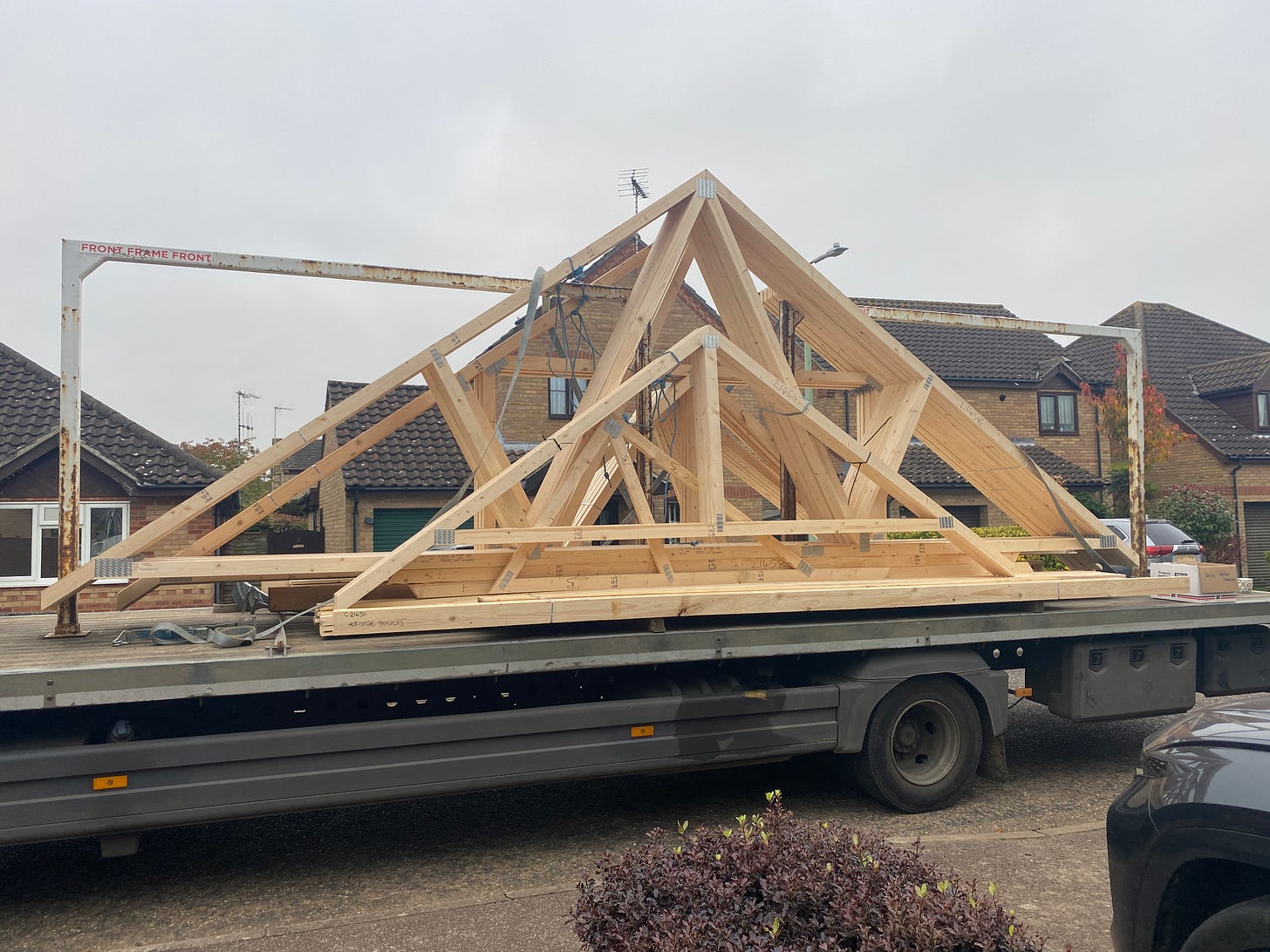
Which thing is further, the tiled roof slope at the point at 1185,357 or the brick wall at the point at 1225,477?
the tiled roof slope at the point at 1185,357

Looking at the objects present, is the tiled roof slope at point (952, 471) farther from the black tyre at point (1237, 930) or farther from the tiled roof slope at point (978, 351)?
the black tyre at point (1237, 930)

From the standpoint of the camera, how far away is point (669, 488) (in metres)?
12.9

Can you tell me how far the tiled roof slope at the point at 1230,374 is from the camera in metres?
25.7

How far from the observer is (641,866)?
2.81 metres

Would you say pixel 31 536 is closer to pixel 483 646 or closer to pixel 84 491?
pixel 84 491

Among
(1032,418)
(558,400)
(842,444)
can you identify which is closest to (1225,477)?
(1032,418)

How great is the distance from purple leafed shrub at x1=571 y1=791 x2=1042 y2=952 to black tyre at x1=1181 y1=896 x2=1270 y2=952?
1.54 feet

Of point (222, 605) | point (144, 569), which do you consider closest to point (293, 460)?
point (222, 605)

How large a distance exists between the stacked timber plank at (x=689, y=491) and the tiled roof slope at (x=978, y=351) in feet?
58.0

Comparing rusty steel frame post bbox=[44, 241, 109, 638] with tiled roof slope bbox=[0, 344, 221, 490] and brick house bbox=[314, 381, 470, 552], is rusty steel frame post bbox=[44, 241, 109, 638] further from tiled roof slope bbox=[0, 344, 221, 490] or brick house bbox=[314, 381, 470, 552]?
brick house bbox=[314, 381, 470, 552]

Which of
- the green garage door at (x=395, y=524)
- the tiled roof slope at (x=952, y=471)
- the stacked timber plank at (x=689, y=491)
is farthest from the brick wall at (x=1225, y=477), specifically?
the stacked timber plank at (x=689, y=491)

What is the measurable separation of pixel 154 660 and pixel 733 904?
9.95 feet

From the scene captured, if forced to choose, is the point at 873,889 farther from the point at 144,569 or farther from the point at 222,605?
the point at 222,605

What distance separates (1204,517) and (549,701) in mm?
21633
